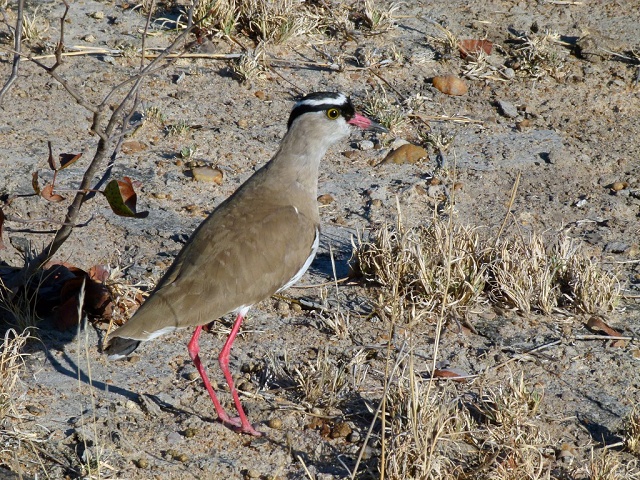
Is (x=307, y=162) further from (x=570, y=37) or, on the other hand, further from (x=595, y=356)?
(x=570, y=37)

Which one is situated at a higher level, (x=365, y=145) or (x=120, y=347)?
(x=120, y=347)

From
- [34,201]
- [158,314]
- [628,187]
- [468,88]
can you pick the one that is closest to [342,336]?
[158,314]

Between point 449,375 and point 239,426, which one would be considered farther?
point 449,375

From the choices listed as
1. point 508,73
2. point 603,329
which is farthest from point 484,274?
point 508,73

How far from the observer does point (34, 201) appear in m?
6.15

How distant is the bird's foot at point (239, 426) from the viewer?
4578 millimetres

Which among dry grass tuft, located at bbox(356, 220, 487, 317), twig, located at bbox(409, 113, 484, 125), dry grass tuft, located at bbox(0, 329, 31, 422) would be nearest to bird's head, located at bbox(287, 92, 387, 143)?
dry grass tuft, located at bbox(356, 220, 487, 317)

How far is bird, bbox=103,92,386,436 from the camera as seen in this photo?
4.59 m

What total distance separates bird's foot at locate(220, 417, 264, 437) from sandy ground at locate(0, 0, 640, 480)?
48 mm

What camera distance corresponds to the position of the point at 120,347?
4.64 m

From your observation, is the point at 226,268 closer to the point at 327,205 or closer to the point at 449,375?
the point at 449,375

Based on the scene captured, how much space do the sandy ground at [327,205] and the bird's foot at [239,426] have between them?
48 millimetres

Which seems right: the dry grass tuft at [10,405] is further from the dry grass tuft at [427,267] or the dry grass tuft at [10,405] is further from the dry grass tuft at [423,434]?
the dry grass tuft at [427,267]

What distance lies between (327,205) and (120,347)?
2.33m
